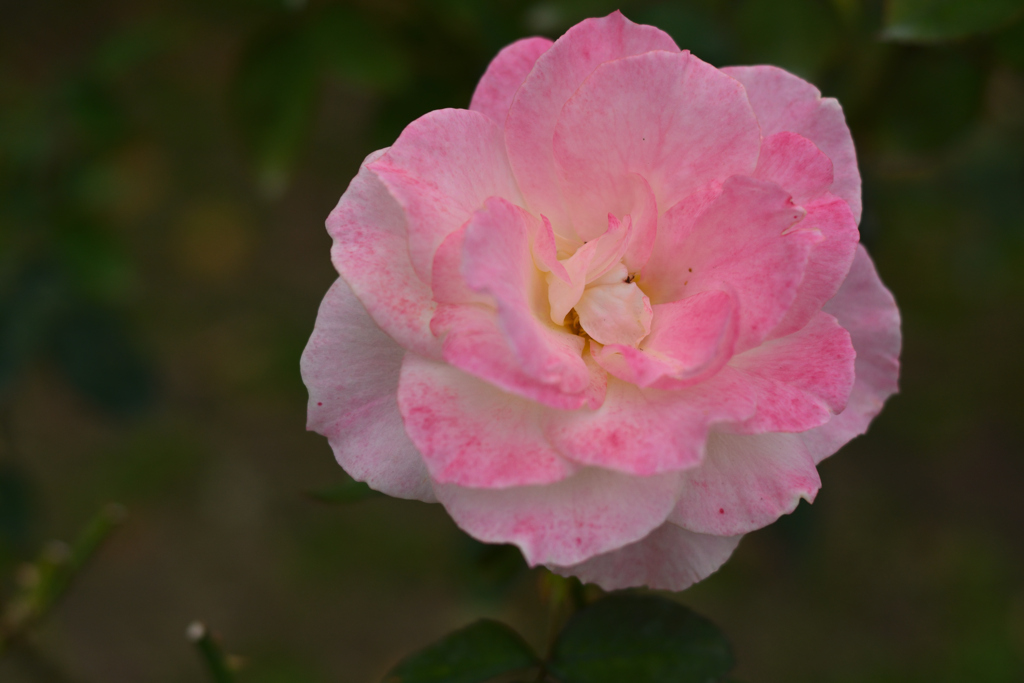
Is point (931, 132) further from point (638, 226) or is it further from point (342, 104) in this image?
point (342, 104)

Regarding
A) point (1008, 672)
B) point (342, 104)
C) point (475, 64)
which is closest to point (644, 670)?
point (475, 64)

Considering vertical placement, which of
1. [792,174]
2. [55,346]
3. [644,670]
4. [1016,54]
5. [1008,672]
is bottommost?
[1008,672]

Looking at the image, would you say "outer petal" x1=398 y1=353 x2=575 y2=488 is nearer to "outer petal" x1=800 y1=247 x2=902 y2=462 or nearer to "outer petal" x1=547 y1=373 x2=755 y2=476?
"outer petal" x1=547 y1=373 x2=755 y2=476

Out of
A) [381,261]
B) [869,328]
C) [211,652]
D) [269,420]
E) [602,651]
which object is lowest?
[269,420]

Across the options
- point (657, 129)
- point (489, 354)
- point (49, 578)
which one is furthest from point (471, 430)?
point (49, 578)

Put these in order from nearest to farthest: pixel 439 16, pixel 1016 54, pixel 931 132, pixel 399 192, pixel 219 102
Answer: pixel 399 192 < pixel 1016 54 < pixel 931 132 < pixel 439 16 < pixel 219 102

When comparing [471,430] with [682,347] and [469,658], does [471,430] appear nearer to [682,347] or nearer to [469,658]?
Result: [682,347]
